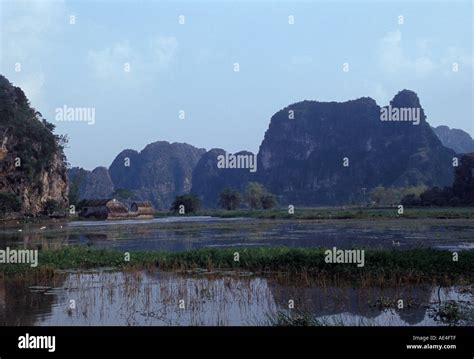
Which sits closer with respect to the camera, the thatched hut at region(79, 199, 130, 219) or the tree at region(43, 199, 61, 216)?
the tree at region(43, 199, 61, 216)

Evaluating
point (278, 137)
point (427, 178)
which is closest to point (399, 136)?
point (427, 178)

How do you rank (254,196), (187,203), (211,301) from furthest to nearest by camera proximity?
(254,196), (187,203), (211,301)

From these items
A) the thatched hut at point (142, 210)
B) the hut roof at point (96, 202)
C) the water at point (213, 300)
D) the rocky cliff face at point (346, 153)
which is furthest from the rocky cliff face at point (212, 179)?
the water at point (213, 300)

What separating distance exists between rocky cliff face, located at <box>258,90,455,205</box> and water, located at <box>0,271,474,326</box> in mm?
85958

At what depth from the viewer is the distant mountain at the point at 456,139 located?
132500mm

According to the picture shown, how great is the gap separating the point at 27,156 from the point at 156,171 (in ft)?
302

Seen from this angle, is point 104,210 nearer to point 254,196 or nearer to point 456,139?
point 254,196

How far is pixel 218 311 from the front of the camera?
9203 mm

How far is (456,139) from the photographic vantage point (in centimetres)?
13862

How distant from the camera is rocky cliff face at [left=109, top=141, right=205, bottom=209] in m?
142

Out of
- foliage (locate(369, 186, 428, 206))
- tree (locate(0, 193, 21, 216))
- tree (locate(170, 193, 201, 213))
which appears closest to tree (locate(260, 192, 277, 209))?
tree (locate(170, 193, 201, 213))

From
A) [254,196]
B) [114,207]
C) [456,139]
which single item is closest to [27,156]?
[114,207]

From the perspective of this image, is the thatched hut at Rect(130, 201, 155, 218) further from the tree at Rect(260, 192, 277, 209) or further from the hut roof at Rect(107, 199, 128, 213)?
the tree at Rect(260, 192, 277, 209)
